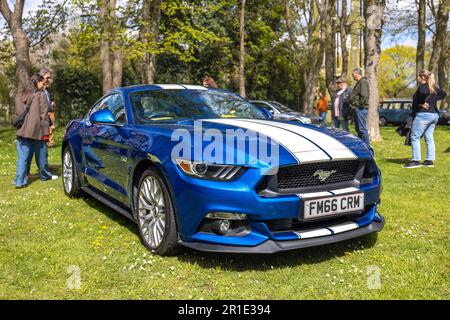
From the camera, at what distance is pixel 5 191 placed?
6688 millimetres

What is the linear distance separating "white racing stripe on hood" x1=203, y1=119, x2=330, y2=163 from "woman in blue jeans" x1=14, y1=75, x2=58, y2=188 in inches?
155

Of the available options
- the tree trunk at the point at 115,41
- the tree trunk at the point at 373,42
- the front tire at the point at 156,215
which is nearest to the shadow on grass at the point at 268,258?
the front tire at the point at 156,215

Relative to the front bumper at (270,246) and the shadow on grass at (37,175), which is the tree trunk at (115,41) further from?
the front bumper at (270,246)

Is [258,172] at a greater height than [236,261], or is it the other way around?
[258,172]

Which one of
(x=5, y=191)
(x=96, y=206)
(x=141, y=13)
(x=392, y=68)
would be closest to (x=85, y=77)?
(x=141, y=13)

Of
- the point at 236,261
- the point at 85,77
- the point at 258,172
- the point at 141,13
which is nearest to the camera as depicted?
the point at 258,172

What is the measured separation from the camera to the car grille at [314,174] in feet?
10.9

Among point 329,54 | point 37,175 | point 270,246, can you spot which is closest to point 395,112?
point 329,54

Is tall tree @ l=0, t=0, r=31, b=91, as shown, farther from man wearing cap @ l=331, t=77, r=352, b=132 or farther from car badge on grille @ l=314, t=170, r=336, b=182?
car badge on grille @ l=314, t=170, r=336, b=182

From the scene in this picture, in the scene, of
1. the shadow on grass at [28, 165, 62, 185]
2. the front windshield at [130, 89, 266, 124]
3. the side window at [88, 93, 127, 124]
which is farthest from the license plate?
the shadow on grass at [28, 165, 62, 185]

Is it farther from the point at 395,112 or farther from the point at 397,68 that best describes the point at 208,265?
the point at 397,68

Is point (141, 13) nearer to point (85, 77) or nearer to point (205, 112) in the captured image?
point (85, 77)

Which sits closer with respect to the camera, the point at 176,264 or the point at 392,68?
the point at 176,264
